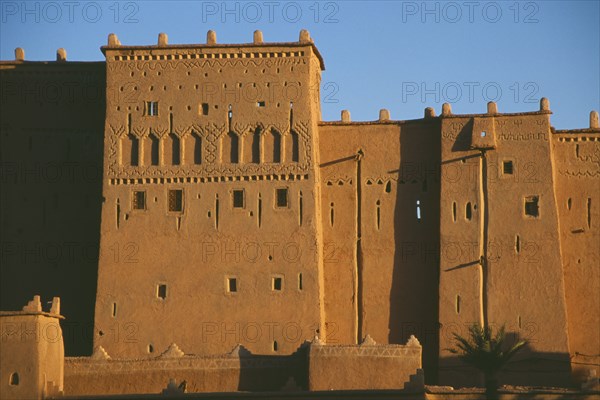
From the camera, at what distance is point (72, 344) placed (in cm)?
5206

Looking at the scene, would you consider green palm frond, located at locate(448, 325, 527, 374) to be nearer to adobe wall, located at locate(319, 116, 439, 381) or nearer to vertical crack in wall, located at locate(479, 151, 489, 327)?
vertical crack in wall, located at locate(479, 151, 489, 327)

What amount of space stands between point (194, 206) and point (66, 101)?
6.27m

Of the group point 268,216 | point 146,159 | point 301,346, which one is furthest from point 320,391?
point 146,159

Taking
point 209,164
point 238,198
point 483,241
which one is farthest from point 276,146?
point 483,241

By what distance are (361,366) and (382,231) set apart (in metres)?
6.79

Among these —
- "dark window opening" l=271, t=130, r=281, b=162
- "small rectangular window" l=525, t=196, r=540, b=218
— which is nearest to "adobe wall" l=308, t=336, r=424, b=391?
"small rectangular window" l=525, t=196, r=540, b=218

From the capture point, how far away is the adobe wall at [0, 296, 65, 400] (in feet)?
147

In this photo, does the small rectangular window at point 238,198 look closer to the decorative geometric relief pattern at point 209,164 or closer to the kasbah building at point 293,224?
the kasbah building at point 293,224

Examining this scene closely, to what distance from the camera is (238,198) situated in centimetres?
5144

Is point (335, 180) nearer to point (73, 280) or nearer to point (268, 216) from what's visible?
point (268, 216)

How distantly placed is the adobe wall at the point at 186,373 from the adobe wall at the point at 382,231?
176 inches

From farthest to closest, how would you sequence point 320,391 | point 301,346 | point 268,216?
point 268,216
point 301,346
point 320,391

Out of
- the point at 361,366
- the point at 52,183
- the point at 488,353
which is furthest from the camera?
the point at 52,183

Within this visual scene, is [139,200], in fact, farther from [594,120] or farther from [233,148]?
[594,120]
